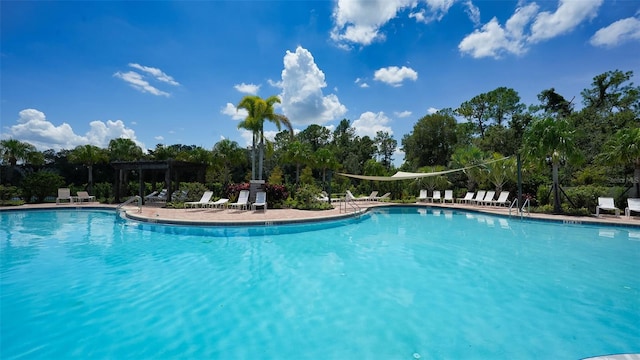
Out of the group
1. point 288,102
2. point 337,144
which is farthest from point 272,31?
point 337,144

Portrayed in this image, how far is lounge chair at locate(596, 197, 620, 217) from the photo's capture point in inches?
493

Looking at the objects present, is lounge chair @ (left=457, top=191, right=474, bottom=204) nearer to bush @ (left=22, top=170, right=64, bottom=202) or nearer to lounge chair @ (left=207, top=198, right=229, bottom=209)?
lounge chair @ (left=207, top=198, right=229, bottom=209)

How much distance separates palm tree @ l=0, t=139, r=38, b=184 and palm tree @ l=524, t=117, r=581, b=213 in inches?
1190

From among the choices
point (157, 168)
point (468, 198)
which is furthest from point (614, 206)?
point (157, 168)

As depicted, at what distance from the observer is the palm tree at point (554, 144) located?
43.2 ft

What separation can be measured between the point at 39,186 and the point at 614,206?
30.6 meters

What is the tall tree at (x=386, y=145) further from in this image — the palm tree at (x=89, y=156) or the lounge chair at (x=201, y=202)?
the palm tree at (x=89, y=156)

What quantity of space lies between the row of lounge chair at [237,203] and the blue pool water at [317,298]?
16.8ft

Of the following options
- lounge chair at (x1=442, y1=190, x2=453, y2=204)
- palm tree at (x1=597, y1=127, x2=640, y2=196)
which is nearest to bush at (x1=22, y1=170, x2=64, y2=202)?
lounge chair at (x1=442, y1=190, x2=453, y2=204)

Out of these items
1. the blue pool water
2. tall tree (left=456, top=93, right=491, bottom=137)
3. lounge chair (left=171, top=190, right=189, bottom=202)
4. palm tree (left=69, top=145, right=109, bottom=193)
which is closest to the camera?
the blue pool water

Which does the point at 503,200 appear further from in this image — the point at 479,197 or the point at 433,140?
the point at 433,140

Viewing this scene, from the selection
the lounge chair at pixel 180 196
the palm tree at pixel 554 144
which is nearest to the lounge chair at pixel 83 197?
the lounge chair at pixel 180 196

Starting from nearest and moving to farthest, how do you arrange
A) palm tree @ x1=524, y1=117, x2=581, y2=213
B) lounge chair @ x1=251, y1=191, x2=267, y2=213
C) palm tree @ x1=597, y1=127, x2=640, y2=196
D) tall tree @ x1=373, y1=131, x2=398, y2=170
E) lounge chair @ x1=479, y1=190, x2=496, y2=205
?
palm tree @ x1=597, y1=127, x2=640, y2=196 < palm tree @ x1=524, y1=117, x2=581, y2=213 < lounge chair @ x1=251, y1=191, x2=267, y2=213 < lounge chair @ x1=479, y1=190, x2=496, y2=205 < tall tree @ x1=373, y1=131, x2=398, y2=170

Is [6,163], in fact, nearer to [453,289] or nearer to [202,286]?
[202,286]
